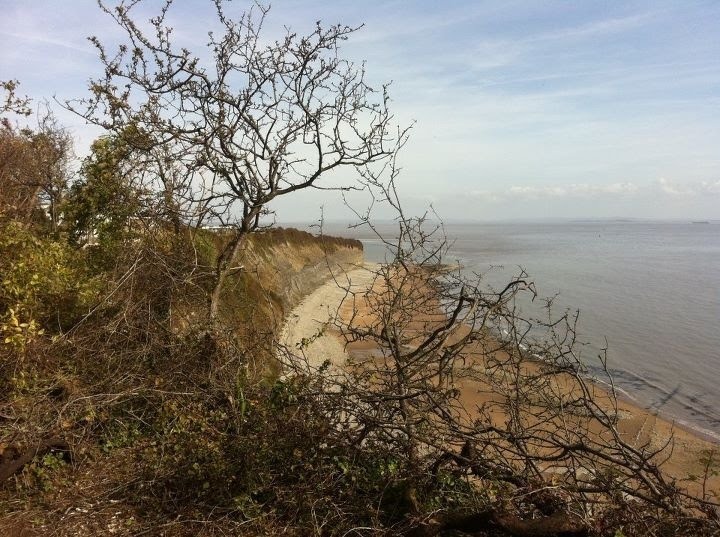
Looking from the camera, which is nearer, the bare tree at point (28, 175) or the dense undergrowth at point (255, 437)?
the dense undergrowth at point (255, 437)

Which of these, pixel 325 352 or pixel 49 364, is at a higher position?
pixel 49 364

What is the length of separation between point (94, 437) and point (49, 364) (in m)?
1.27

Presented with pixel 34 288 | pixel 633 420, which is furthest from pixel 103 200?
pixel 633 420

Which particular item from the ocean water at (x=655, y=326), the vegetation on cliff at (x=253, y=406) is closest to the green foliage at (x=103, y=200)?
the vegetation on cliff at (x=253, y=406)

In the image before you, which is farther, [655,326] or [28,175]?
[655,326]

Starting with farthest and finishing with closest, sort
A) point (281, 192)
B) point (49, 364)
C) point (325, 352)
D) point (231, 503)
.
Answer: point (325, 352) < point (281, 192) < point (49, 364) < point (231, 503)

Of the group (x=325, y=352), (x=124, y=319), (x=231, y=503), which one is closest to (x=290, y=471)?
(x=231, y=503)

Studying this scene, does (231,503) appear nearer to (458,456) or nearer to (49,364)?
(458,456)

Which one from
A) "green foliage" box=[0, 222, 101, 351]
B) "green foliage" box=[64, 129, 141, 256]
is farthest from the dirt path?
"green foliage" box=[0, 222, 101, 351]

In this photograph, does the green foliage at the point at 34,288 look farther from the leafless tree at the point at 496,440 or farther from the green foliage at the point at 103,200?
the leafless tree at the point at 496,440

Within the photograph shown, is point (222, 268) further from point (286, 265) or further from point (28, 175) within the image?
point (286, 265)

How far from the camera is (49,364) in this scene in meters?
6.33

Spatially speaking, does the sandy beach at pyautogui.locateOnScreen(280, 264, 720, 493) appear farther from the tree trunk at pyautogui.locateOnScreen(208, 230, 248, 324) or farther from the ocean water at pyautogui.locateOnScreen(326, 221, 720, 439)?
the tree trunk at pyautogui.locateOnScreen(208, 230, 248, 324)

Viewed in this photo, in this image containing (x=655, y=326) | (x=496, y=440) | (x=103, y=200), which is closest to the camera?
(x=496, y=440)
